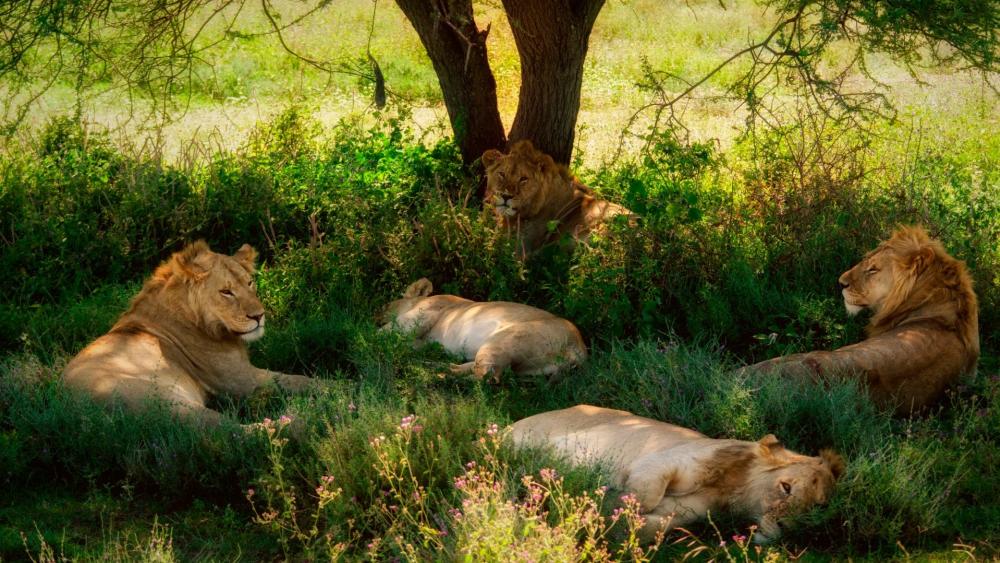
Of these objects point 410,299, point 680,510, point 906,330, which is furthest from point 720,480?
point 410,299

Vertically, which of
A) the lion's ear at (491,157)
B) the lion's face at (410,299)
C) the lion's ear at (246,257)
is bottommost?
the lion's face at (410,299)

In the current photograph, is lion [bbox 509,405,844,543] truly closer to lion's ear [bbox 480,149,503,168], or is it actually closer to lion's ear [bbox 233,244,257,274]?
lion's ear [bbox 233,244,257,274]

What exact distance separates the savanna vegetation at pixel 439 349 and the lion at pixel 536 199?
29 cm

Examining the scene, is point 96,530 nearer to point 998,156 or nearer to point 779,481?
point 779,481

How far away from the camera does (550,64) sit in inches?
376

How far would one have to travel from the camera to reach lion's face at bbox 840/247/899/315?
712cm

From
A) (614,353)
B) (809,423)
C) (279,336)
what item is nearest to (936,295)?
(809,423)

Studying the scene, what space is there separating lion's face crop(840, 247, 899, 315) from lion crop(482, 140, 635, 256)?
82.8 inches

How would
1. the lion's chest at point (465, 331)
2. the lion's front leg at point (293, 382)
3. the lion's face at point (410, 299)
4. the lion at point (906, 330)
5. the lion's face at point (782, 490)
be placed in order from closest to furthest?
1. the lion's face at point (782, 490)
2. the lion at point (906, 330)
3. the lion's front leg at point (293, 382)
4. the lion's chest at point (465, 331)
5. the lion's face at point (410, 299)

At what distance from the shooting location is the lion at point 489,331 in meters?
7.23

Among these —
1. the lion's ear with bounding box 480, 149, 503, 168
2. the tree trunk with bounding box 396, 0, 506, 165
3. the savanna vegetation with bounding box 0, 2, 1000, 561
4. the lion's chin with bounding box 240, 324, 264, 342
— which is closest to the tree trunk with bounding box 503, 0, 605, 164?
the tree trunk with bounding box 396, 0, 506, 165

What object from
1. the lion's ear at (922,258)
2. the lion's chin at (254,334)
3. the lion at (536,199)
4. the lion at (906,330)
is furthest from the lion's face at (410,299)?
the lion's ear at (922,258)

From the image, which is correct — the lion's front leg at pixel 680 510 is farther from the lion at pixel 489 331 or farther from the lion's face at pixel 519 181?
the lion's face at pixel 519 181

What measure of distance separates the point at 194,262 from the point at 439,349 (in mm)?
1628
